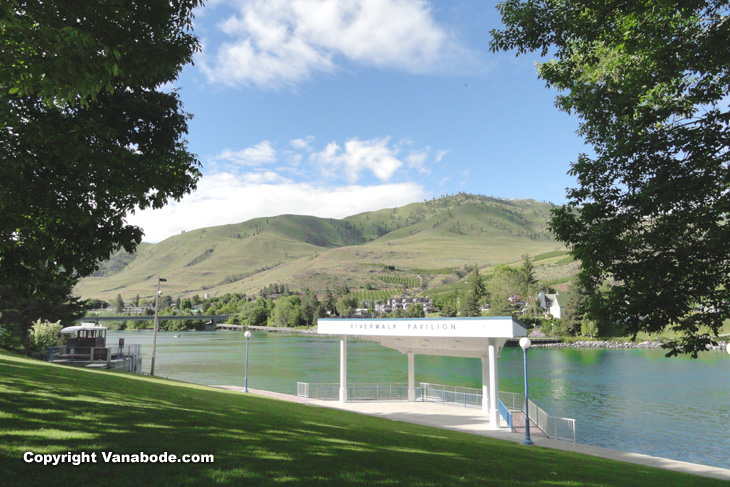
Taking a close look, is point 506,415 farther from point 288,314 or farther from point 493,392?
point 288,314

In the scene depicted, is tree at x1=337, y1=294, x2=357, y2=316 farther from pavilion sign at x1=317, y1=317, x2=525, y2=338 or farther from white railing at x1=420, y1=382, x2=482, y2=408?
pavilion sign at x1=317, y1=317, x2=525, y2=338

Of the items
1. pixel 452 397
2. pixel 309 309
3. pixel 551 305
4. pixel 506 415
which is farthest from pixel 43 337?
pixel 551 305

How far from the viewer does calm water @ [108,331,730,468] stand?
22.1 meters

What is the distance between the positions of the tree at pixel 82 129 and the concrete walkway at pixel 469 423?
14.1 metres

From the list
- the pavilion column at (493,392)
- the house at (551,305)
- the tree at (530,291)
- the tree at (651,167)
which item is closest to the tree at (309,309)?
the tree at (530,291)

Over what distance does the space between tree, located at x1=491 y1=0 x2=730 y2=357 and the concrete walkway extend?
24.7 feet

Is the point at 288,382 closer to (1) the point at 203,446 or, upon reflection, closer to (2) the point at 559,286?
(1) the point at 203,446

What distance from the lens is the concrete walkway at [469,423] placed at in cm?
1322

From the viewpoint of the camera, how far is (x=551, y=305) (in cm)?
13012

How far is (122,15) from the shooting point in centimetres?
684

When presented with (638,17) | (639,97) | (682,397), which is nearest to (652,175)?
(639,97)

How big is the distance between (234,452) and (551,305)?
448 ft

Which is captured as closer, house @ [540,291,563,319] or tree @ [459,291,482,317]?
tree @ [459,291,482,317]

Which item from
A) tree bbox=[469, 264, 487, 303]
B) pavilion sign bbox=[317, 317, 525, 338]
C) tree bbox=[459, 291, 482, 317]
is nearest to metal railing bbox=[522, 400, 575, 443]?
pavilion sign bbox=[317, 317, 525, 338]
